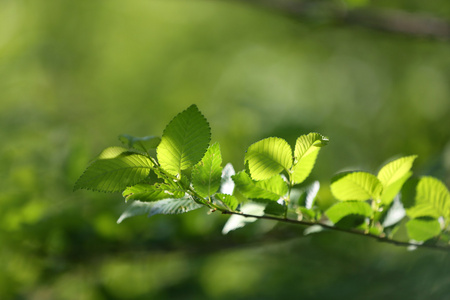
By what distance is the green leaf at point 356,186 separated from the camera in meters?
0.43

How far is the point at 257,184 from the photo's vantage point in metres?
0.43

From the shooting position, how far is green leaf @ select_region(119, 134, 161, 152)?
1.15 feet

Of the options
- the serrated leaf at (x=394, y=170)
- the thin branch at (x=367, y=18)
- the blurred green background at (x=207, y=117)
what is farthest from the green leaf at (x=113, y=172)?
the thin branch at (x=367, y=18)

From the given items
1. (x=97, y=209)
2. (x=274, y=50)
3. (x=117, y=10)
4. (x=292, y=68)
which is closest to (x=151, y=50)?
(x=117, y=10)

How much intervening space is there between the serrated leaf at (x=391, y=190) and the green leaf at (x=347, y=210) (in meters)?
0.03

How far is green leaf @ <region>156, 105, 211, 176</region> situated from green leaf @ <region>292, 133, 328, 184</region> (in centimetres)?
9

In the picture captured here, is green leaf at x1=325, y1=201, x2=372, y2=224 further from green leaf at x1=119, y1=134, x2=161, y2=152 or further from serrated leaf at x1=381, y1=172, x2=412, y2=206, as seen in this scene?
green leaf at x1=119, y1=134, x2=161, y2=152

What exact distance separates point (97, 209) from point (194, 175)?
1.66 feet

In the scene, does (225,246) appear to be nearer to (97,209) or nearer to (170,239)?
(170,239)

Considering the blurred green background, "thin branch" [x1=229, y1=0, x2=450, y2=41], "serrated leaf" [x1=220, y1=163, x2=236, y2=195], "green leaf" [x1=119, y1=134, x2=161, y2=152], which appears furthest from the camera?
"thin branch" [x1=229, y1=0, x2=450, y2=41]

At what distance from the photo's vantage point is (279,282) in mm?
849

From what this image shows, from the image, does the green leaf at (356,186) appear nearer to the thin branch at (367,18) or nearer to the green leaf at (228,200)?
the green leaf at (228,200)

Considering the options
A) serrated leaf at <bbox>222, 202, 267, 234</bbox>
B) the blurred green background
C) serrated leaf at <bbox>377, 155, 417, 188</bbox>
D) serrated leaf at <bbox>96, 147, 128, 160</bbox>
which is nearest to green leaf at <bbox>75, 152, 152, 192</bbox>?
serrated leaf at <bbox>96, 147, 128, 160</bbox>

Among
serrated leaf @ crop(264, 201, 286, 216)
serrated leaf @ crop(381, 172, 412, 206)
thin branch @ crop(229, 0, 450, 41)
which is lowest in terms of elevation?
serrated leaf @ crop(264, 201, 286, 216)
